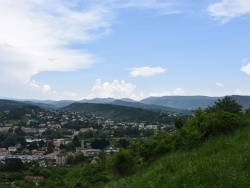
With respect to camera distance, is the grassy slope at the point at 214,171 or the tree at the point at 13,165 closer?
the grassy slope at the point at 214,171

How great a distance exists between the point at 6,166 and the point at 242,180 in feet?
265

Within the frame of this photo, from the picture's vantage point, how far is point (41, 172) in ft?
230

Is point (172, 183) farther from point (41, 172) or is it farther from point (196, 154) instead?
point (41, 172)

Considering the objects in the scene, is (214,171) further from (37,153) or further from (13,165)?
(37,153)

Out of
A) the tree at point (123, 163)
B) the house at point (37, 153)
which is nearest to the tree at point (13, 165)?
the house at point (37, 153)

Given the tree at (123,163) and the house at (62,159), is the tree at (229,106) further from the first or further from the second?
the house at (62,159)

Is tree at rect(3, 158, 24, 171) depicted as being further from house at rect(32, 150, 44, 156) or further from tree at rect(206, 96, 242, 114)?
tree at rect(206, 96, 242, 114)

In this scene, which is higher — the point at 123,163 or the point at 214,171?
the point at 214,171

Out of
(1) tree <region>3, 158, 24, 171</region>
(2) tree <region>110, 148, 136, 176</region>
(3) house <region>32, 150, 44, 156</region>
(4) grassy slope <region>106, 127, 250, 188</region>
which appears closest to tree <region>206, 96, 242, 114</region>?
(2) tree <region>110, 148, 136, 176</region>

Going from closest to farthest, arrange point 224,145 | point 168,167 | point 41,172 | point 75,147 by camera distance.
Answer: point 168,167 < point 224,145 < point 41,172 < point 75,147

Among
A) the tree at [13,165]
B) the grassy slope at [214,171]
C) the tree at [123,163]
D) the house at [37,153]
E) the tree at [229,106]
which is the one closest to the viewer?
the grassy slope at [214,171]

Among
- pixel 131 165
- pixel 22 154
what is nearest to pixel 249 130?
pixel 131 165

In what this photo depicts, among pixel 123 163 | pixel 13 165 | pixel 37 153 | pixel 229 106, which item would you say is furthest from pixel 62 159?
pixel 123 163

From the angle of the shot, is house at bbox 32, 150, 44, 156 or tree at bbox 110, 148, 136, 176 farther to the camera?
house at bbox 32, 150, 44, 156
